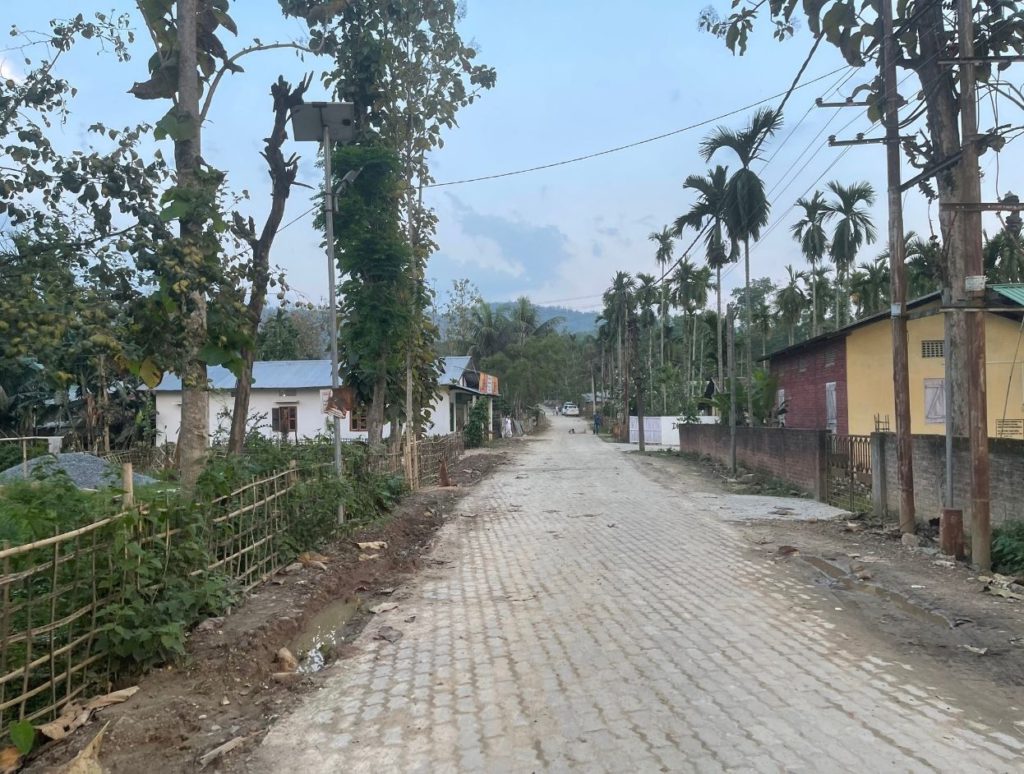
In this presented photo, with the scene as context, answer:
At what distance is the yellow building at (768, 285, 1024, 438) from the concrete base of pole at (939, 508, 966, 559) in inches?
367

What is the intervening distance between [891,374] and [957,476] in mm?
12745

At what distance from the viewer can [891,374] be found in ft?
72.1

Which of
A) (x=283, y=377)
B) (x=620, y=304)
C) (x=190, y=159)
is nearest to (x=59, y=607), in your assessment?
(x=190, y=159)

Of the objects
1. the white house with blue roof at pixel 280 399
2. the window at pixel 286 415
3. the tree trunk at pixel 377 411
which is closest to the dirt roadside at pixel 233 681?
the tree trunk at pixel 377 411

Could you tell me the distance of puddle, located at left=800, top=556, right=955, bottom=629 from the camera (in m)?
7.13

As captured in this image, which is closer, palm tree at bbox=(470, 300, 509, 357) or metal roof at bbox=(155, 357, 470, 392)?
metal roof at bbox=(155, 357, 470, 392)

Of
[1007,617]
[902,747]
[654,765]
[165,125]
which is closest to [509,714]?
[654,765]

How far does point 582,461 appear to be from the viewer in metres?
30.7

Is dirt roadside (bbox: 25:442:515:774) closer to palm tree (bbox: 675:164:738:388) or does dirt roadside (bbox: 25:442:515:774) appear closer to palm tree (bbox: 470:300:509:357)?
palm tree (bbox: 675:164:738:388)

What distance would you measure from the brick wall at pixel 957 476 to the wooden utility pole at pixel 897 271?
17.7 inches

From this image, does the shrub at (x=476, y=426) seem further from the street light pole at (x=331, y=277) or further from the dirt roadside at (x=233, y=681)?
the dirt roadside at (x=233, y=681)

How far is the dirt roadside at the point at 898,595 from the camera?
604 centimetres

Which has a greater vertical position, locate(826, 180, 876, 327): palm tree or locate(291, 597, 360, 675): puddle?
locate(826, 180, 876, 327): palm tree

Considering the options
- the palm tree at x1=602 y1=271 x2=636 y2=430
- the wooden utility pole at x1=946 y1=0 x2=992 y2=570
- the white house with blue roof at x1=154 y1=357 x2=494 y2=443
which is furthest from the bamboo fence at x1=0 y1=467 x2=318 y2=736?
the palm tree at x1=602 y1=271 x2=636 y2=430
